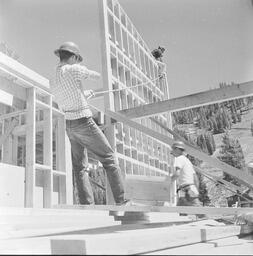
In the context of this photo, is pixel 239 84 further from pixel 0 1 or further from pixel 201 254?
pixel 201 254

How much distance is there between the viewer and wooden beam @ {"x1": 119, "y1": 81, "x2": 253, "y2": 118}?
3066mm

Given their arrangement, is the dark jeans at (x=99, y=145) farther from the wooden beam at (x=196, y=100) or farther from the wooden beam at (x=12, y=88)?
the wooden beam at (x=196, y=100)

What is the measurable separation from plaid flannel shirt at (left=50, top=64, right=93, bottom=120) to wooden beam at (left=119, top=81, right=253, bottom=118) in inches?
44.1

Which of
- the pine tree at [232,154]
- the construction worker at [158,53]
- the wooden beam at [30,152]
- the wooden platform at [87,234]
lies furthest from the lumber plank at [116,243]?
the pine tree at [232,154]

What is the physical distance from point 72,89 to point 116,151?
1396mm

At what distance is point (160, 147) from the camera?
19.0ft

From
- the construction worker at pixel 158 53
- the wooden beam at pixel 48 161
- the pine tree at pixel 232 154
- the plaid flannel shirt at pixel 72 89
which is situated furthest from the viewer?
the pine tree at pixel 232 154

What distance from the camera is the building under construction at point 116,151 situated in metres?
2.24

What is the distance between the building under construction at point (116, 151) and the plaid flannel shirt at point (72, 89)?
0.63 m

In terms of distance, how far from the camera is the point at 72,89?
2547 mm

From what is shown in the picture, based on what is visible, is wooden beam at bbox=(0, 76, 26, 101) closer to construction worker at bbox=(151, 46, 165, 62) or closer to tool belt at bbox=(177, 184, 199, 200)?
tool belt at bbox=(177, 184, 199, 200)

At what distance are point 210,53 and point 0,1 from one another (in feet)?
7.77

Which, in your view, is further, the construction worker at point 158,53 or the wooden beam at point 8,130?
the construction worker at point 158,53

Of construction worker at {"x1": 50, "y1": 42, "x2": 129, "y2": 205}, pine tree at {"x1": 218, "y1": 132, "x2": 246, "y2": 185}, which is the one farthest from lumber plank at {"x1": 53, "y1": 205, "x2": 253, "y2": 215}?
pine tree at {"x1": 218, "y1": 132, "x2": 246, "y2": 185}
